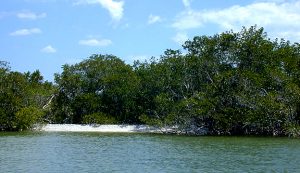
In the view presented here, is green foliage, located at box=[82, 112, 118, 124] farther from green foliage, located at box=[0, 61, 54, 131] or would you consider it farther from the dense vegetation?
green foliage, located at box=[0, 61, 54, 131]

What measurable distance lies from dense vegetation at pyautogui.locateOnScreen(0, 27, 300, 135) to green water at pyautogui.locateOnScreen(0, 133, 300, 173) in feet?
26.0

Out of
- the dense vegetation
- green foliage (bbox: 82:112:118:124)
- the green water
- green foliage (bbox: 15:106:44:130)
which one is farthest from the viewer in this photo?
green foliage (bbox: 82:112:118:124)

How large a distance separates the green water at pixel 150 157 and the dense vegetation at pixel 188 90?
792 centimetres

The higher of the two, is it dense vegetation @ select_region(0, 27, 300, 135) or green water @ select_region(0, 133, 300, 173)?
dense vegetation @ select_region(0, 27, 300, 135)

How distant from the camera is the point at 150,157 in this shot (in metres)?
25.5

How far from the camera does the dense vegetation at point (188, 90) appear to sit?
4044 cm

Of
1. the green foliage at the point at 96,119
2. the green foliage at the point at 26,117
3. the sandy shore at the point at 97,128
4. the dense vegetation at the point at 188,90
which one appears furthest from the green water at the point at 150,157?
the green foliage at the point at 96,119

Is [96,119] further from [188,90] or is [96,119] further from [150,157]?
[150,157]

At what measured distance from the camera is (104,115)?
51125 mm

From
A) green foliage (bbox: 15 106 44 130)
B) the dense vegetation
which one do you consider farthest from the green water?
green foliage (bbox: 15 106 44 130)

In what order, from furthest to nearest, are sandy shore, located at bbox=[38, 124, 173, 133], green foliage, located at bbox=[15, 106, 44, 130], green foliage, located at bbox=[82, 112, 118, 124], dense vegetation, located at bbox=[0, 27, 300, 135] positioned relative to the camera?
green foliage, located at bbox=[82, 112, 118, 124]
sandy shore, located at bbox=[38, 124, 173, 133]
green foliage, located at bbox=[15, 106, 44, 130]
dense vegetation, located at bbox=[0, 27, 300, 135]

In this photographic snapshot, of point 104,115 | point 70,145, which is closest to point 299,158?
point 70,145

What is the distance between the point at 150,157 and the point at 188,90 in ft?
73.6

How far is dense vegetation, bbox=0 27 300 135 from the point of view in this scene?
40.4 meters
